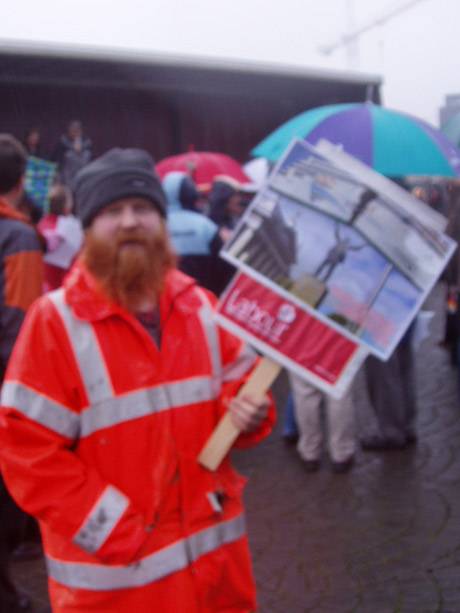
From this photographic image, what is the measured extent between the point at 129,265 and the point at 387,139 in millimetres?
3527

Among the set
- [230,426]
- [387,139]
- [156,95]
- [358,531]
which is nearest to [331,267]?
[230,426]

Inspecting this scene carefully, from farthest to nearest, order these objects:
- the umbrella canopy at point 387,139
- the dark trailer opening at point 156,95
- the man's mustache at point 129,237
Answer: the dark trailer opening at point 156,95 < the umbrella canopy at point 387,139 < the man's mustache at point 129,237

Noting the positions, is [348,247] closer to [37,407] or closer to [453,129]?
[37,407]

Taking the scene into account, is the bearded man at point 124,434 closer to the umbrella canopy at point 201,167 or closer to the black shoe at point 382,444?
the black shoe at point 382,444

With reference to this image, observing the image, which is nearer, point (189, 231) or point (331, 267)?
point (331, 267)

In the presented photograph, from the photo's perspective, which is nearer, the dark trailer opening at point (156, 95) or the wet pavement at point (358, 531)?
the wet pavement at point (358, 531)

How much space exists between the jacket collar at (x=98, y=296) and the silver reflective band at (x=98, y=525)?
46 cm

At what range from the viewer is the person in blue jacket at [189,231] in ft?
19.3

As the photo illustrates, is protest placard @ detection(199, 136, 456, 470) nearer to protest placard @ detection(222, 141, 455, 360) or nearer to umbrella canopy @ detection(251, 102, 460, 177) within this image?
protest placard @ detection(222, 141, 455, 360)

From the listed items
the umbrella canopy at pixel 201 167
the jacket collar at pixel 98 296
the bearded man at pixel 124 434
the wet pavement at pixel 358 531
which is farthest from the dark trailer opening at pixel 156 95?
the bearded man at pixel 124 434

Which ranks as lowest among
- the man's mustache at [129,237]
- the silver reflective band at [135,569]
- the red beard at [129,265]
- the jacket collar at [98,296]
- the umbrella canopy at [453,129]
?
the umbrella canopy at [453,129]

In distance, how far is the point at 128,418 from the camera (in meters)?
2.17

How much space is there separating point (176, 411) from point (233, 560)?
44 cm

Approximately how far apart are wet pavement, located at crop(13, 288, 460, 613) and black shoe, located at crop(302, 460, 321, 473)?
1.5 inches
